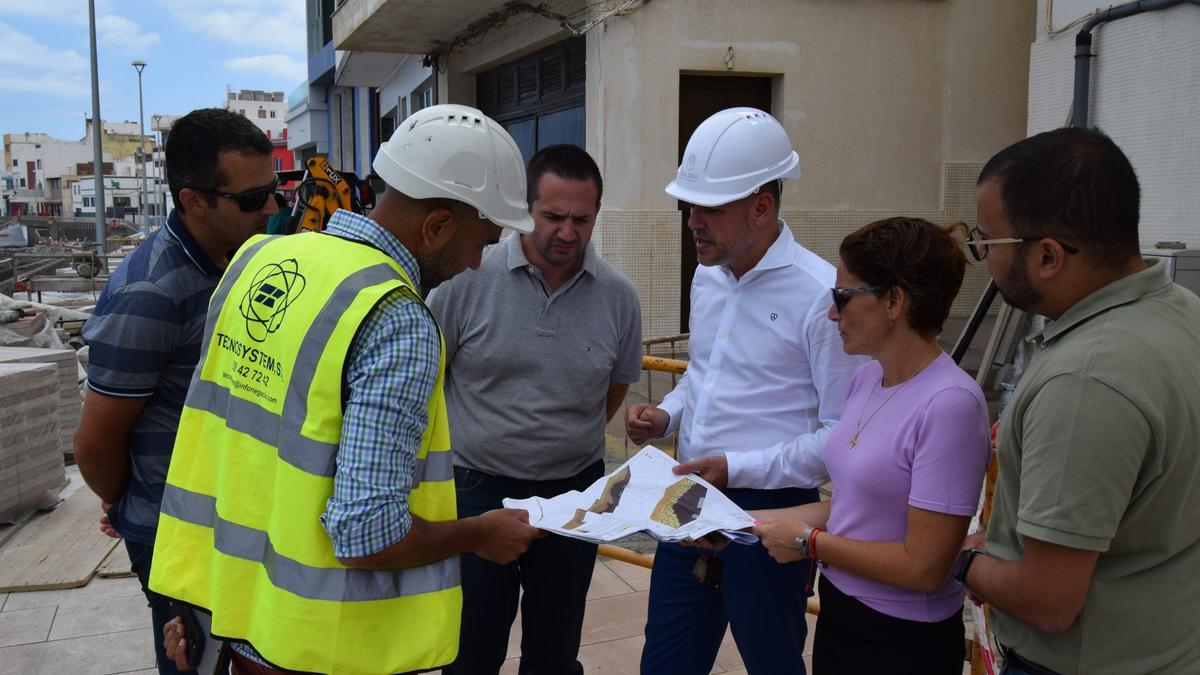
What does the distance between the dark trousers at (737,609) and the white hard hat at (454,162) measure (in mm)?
1176

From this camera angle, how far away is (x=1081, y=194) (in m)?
1.70

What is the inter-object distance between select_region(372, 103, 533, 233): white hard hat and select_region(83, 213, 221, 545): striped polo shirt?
0.83 m

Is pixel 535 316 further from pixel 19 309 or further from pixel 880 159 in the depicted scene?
pixel 19 309

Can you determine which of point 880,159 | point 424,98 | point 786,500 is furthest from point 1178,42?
point 424,98

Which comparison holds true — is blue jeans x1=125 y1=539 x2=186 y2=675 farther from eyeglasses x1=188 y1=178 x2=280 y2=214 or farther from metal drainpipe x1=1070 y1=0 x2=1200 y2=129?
metal drainpipe x1=1070 y1=0 x2=1200 y2=129

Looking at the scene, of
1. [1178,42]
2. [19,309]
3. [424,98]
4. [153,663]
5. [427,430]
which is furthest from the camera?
[424,98]

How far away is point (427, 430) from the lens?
1921 mm

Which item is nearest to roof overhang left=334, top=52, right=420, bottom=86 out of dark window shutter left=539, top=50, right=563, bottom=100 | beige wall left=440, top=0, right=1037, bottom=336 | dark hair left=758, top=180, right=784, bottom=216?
dark window shutter left=539, top=50, right=563, bottom=100

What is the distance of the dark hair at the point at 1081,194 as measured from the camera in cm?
170

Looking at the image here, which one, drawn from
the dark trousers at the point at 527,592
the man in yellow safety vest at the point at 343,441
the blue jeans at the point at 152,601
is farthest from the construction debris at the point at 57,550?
the man in yellow safety vest at the point at 343,441

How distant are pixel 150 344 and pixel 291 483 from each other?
0.91 m

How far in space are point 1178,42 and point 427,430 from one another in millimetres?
7484

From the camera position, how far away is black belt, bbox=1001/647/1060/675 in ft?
5.97

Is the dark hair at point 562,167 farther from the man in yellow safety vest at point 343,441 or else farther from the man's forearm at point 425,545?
the man's forearm at point 425,545
